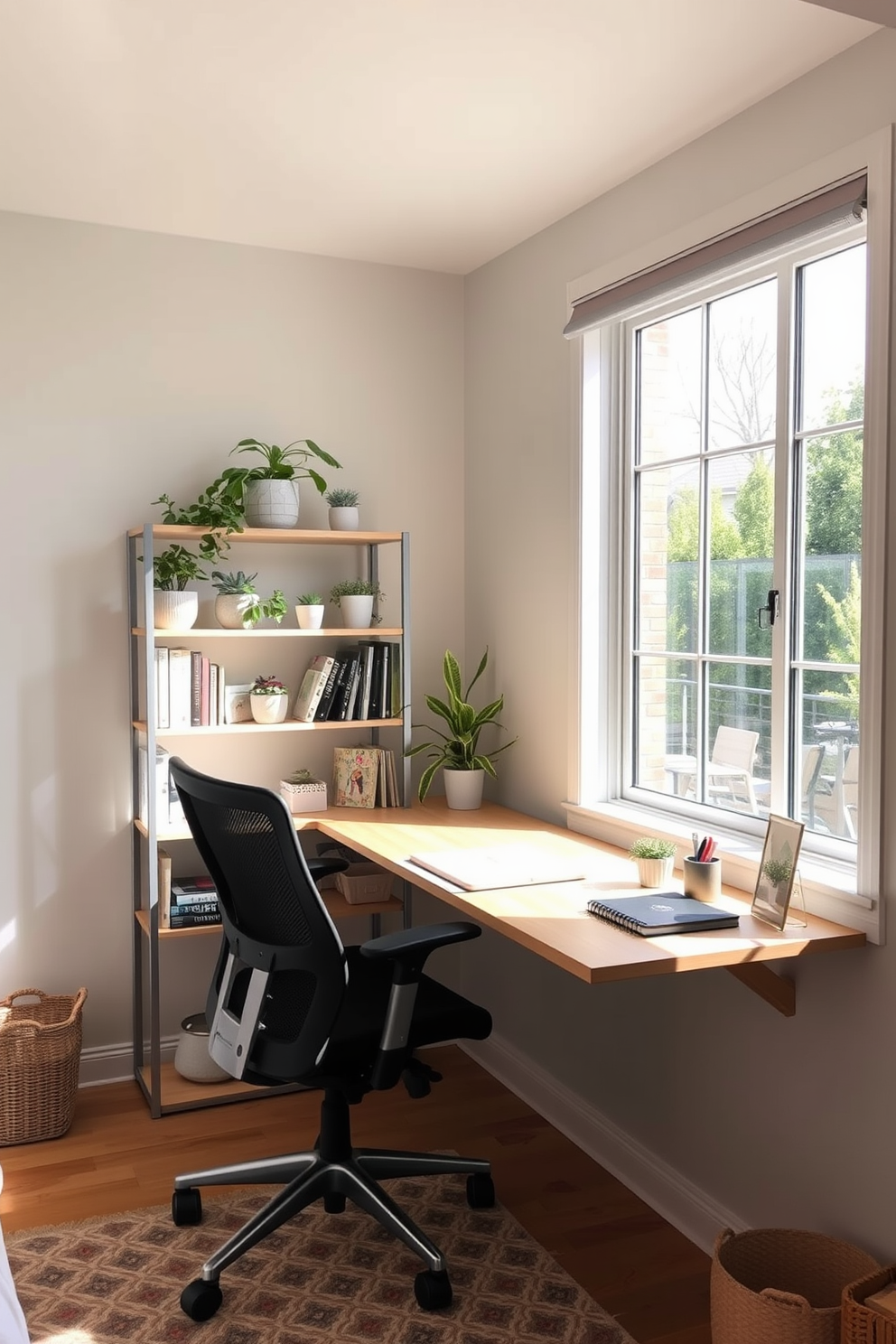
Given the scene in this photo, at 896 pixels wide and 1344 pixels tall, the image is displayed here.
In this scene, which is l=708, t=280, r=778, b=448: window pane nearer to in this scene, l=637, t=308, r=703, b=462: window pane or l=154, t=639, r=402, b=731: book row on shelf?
l=637, t=308, r=703, b=462: window pane

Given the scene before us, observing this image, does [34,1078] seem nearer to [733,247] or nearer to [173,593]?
[173,593]

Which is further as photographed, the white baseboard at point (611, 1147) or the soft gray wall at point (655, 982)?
the white baseboard at point (611, 1147)

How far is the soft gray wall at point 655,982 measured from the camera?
2213 millimetres

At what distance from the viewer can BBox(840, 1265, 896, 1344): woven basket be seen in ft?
6.00

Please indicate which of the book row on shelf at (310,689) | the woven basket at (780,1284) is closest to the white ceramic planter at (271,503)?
the book row on shelf at (310,689)

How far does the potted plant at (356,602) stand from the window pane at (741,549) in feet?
3.81

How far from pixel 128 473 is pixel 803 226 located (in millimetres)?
2040

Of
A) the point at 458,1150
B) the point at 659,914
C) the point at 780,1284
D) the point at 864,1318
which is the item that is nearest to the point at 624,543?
the point at 659,914

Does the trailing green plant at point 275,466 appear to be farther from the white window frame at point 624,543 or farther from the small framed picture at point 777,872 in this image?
the small framed picture at point 777,872

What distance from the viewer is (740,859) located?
251 cm

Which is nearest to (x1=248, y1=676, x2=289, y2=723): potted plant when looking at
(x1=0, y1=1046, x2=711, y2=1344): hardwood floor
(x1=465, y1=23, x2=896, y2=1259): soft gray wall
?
(x1=465, y1=23, x2=896, y2=1259): soft gray wall

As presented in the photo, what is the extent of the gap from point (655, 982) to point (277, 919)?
1.01 meters

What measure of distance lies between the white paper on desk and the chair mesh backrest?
1.27ft

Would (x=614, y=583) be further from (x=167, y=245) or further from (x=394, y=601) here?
(x=167, y=245)
